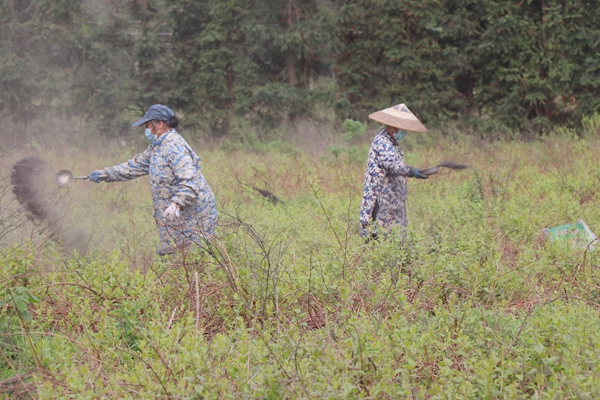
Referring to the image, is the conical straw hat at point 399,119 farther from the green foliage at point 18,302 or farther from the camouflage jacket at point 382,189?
the green foliage at point 18,302

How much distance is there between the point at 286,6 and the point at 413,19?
3.43 m

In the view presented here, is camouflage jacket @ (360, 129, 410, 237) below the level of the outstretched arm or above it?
below

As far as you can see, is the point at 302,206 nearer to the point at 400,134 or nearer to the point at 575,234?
the point at 400,134

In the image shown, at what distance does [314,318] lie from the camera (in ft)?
14.4

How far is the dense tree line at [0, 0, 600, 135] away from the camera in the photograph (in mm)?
15867

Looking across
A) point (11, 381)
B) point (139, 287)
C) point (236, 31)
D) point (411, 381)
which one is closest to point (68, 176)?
point (139, 287)

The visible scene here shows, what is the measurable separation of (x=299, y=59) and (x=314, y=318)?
1477cm

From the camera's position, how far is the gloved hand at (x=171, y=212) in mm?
5398

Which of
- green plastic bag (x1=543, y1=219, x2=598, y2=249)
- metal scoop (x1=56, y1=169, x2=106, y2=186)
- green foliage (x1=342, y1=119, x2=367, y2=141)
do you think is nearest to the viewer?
green plastic bag (x1=543, y1=219, x2=598, y2=249)

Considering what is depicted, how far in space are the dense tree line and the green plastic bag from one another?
373 inches

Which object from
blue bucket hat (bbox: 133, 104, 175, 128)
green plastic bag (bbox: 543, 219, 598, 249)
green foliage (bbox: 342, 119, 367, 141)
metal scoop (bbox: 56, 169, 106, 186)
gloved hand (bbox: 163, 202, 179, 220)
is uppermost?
blue bucket hat (bbox: 133, 104, 175, 128)

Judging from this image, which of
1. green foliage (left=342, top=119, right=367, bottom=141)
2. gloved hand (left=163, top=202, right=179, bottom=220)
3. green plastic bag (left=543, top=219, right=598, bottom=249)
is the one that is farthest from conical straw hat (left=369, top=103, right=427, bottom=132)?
green foliage (left=342, top=119, right=367, bottom=141)

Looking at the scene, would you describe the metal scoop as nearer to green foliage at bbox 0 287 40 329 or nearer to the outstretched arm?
the outstretched arm

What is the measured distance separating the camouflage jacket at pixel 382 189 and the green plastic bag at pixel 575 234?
4.57ft
